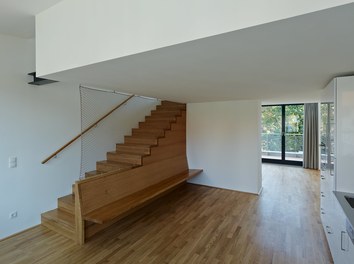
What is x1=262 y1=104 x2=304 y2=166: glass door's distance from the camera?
7387mm

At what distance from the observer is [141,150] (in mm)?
4164

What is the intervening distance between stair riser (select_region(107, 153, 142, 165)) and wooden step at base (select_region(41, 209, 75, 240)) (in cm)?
125

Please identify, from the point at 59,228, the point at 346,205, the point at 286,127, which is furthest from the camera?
the point at 286,127

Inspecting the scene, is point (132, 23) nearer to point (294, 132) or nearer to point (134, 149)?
point (134, 149)

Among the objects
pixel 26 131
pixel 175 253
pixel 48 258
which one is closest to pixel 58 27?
pixel 26 131

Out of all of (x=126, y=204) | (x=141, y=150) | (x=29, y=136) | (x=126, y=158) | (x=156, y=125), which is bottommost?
(x=126, y=204)

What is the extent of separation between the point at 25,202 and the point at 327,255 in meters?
4.15

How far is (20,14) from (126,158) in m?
2.65

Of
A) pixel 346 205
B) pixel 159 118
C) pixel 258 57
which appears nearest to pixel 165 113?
pixel 159 118

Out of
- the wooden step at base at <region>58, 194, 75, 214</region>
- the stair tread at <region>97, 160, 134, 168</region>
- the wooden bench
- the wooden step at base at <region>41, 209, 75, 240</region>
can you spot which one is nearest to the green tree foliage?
the wooden bench

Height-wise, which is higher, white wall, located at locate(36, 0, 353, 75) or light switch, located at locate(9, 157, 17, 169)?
white wall, located at locate(36, 0, 353, 75)

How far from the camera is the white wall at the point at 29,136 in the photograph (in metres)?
2.90

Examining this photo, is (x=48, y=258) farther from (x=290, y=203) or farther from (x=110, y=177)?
(x=290, y=203)

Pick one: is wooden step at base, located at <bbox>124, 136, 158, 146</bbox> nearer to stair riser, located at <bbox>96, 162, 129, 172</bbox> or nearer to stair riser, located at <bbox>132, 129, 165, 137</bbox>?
stair riser, located at <bbox>132, 129, 165, 137</bbox>
